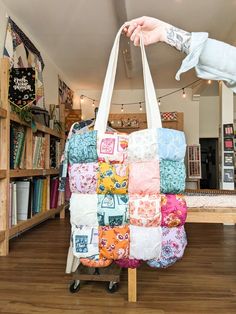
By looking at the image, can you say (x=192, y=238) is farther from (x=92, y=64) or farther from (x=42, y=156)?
(x=92, y=64)

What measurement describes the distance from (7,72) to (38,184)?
1.38 metres

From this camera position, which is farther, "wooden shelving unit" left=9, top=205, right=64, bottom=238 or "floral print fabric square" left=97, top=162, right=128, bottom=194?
"wooden shelving unit" left=9, top=205, right=64, bottom=238

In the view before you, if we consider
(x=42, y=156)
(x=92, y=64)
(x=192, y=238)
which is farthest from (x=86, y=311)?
(x=92, y=64)

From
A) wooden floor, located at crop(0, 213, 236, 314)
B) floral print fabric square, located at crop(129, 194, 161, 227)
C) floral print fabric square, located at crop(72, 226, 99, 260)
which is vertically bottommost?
wooden floor, located at crop(0, 213, 236, 314)

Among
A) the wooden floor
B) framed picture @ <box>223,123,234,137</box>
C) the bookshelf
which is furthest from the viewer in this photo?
framed picture @ <box>223,123,234,137</box>

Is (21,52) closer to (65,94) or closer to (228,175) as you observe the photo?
(65,94)

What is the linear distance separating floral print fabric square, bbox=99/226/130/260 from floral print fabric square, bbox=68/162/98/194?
0.17 metres

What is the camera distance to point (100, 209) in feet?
3.41

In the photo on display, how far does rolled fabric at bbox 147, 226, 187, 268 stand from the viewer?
1025 mm

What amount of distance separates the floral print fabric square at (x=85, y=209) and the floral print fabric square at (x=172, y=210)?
26cm

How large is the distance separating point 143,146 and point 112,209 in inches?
10.6

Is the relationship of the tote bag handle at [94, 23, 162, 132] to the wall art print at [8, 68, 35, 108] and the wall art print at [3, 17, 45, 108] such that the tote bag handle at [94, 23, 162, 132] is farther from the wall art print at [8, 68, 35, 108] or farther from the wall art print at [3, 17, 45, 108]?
the wall art print at [3, 17, 45, 108]

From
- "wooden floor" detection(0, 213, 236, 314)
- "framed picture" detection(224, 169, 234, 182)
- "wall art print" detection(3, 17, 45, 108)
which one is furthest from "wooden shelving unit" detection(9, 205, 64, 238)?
"framed picture" detection(224, 169, 234, 182)

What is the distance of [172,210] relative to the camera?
1.00 meters
